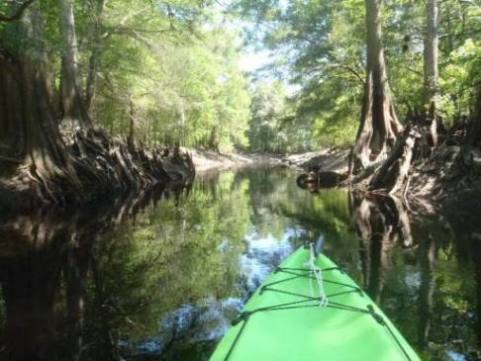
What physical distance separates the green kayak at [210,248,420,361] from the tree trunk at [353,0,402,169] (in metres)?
12.9

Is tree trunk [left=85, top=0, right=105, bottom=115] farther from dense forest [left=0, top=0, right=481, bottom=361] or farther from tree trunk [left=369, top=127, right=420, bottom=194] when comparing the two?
tree trunk [left=369, top=127, right=420, bottom=194]

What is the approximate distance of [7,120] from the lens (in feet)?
41.9

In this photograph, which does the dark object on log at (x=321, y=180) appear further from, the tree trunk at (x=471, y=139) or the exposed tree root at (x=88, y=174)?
the tree trunk at (x=471, y=139)

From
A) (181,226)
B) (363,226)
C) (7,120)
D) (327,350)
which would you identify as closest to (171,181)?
(7,120)

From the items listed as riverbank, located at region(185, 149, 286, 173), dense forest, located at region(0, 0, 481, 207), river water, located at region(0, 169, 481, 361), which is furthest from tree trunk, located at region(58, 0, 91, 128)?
riverbank, located at region(185, 149, 286, 173)

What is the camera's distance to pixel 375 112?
1709 centimetres

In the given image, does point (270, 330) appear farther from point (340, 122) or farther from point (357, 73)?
point (340, 122)

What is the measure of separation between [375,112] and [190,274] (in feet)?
39.4

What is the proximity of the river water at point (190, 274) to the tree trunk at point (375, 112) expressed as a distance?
4.73 m

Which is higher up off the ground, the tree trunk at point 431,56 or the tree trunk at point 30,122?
the tree trunk at point 431,56

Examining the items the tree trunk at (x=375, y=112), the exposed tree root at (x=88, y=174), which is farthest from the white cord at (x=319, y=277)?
the tree trunk at (x=375, y=112)

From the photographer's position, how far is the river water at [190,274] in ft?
14.4

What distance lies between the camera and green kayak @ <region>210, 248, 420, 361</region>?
114 inches

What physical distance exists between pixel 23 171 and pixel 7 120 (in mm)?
1459
